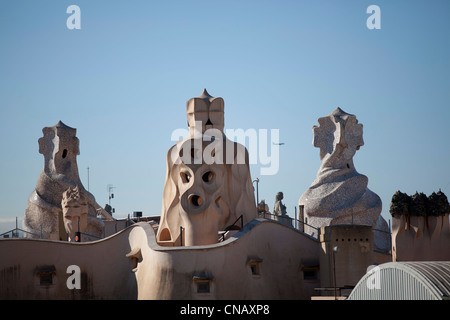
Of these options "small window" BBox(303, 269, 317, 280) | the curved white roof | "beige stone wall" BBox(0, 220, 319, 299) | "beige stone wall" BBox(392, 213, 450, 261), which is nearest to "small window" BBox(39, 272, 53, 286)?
"beige stone wall" BBox(0, 220, 319, 299)

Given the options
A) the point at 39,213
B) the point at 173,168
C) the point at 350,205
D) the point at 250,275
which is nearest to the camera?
the point at 250,275

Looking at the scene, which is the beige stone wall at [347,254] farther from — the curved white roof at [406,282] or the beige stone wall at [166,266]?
the curved white roof at [406,282]

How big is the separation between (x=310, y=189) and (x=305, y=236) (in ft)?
29.1

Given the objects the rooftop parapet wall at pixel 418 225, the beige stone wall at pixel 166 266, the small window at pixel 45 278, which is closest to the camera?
the beige stone wall at pixel 166 266

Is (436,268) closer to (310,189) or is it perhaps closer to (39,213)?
(310,189)

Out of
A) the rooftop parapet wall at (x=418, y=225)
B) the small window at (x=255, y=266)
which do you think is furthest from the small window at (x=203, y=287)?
the rooftop parapet wall at (x=418, y=225)

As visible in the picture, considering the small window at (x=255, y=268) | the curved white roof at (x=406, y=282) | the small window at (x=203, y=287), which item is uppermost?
the curved white roof at (x=406, y=282)

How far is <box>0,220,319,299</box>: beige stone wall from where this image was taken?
2977 cm

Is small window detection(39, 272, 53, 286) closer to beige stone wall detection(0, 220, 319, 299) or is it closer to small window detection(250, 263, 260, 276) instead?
beige stone wall detection(0, 220, 319, 299)

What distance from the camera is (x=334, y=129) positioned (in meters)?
41.7

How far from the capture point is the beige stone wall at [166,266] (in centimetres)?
2977

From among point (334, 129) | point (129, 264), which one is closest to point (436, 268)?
point (129, 264)

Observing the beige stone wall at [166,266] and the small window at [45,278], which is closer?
the beige stone wall at [166,266]

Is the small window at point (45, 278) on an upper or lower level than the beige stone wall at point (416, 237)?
lower
